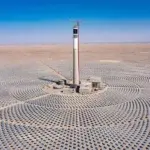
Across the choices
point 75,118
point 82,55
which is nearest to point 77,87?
point 75,118

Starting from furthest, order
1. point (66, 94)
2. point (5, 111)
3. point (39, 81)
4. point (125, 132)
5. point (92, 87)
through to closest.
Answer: point (39, 81) < point (92, 87) < point (66, 94) < point (5, 111) < point (125, 132)

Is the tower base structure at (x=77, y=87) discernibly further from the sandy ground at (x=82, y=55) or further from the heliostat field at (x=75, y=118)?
the sandy ground at (x=82, y=55)

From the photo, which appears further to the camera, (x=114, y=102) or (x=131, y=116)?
(x=114, y=102)

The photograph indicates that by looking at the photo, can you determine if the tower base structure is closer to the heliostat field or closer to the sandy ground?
the heliostat field

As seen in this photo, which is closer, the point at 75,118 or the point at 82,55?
the point at 75,118

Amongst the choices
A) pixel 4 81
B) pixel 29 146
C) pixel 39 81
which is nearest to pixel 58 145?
pixel 29 146

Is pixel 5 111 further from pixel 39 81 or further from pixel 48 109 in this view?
pixel 39 81

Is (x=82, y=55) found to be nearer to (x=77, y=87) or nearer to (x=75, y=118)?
(x=77, y=87)

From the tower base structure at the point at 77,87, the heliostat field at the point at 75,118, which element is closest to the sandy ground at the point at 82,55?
the tower base structure at the point at 77,87
